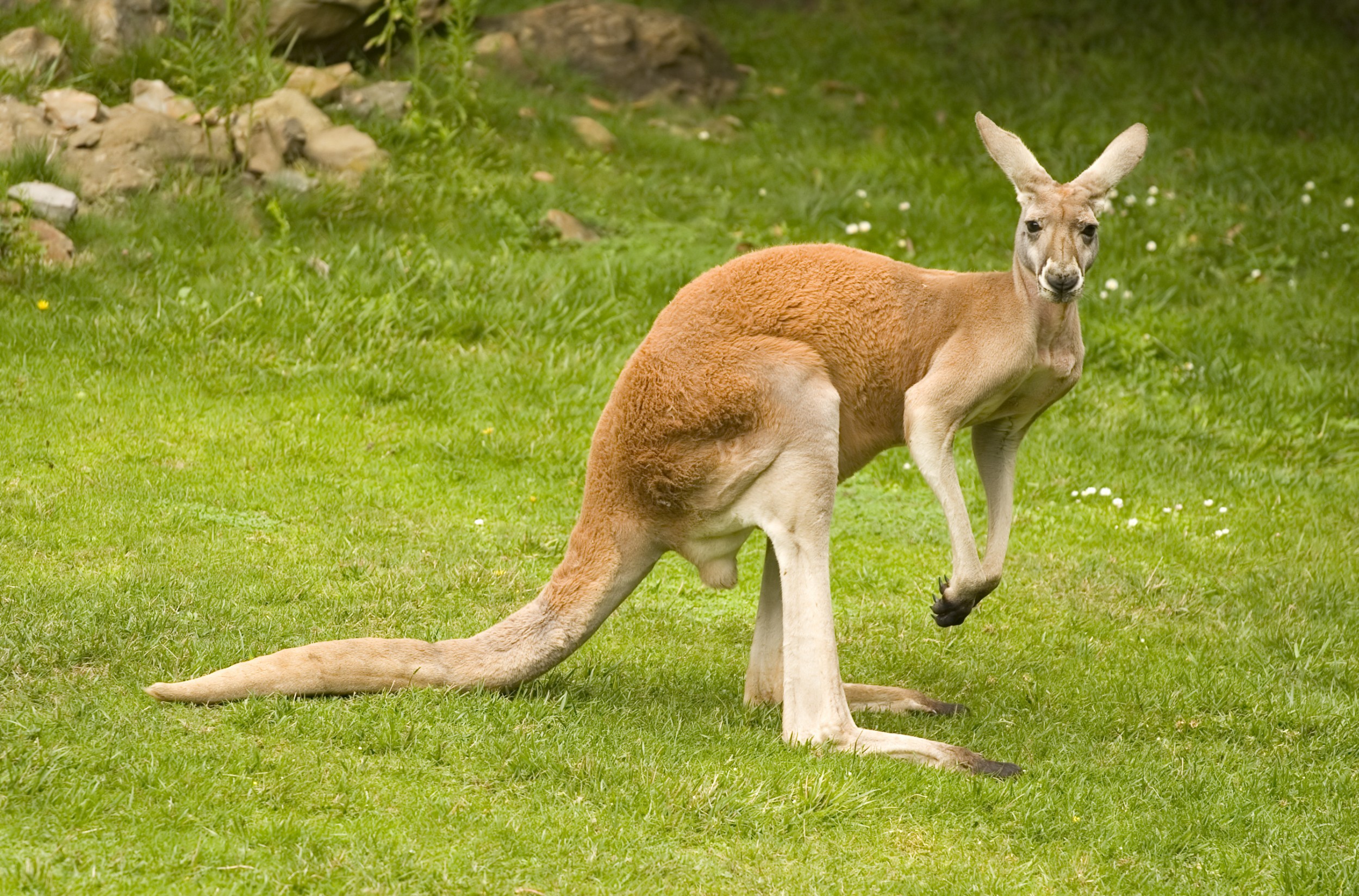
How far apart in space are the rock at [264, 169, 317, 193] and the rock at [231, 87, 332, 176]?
75 mm

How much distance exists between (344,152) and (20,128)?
1.85m

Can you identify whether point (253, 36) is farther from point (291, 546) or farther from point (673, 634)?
point (673, 634)

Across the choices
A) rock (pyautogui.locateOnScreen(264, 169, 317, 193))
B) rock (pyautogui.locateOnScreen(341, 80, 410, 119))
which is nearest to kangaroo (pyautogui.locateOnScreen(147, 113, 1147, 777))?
rock (pyautogui.locateOnScreen(264, 169, 317, 193))

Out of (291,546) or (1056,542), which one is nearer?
(291,546)

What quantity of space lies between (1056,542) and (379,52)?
647cm

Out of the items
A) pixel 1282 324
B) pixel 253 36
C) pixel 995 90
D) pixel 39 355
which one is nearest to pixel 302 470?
pixel 39 355

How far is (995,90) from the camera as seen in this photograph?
42.1ft

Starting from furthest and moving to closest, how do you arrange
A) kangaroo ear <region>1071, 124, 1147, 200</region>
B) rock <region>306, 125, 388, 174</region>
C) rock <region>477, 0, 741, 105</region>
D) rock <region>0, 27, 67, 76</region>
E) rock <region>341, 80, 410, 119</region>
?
1. rock <region>477, 0, 741, 105</region>
2. rock <region>341, 80, 410, 119</region>
3. rock <region>306, 125, 388, 174</region>
4. rock <region>0, 27, 67, 76</region>
5. kangaroo ear <region>1071, 124, 1147, 200</region>

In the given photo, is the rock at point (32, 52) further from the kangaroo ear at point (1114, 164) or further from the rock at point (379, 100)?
the kangaroo ear at point (1114, 164)

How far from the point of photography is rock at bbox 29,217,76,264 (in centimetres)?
834

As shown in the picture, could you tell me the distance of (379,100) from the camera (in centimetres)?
1045

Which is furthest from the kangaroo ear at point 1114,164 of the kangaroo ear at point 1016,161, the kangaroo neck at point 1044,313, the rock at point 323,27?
the rock at point 323,27

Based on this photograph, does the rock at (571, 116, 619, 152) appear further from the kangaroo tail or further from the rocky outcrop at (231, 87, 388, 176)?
the kangaroo tail

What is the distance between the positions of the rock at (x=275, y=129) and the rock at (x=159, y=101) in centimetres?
33
